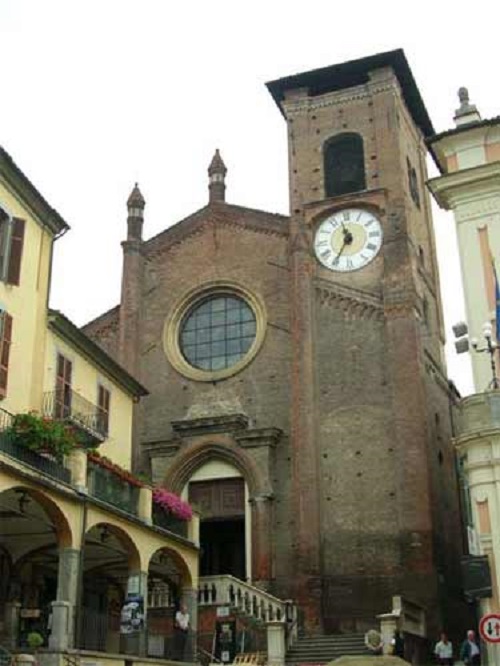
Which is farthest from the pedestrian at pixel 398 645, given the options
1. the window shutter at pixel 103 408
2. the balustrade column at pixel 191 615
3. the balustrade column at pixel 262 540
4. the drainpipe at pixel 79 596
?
the window shutter at pixel 103 408

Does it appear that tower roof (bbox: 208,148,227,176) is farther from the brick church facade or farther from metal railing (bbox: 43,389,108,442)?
metal railing (bbox: 43,389,108,442)

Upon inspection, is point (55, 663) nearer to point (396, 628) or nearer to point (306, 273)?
point (396, 628)

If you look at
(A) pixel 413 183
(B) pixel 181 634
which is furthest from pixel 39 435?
(A) pixel 413 183

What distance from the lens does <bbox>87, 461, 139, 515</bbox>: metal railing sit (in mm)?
19422

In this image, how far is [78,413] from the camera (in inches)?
874

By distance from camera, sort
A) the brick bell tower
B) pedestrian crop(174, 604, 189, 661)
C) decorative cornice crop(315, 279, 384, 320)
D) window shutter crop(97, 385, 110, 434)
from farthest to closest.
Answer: decorative cornice crop(315, 279, 384, 320), the brick bell tower, window shutter crop(97, 385, 110, 434), pedestrian crop(174, 604, 189, 661)

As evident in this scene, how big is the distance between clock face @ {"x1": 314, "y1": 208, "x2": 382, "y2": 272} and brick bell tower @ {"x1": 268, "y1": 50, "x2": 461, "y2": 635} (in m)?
0.04

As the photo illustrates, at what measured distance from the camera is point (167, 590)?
87.0 ft

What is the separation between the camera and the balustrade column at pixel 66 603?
16.5 metres

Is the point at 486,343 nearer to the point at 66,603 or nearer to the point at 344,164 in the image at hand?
the point at 66,603

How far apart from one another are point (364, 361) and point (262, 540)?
6.09 m

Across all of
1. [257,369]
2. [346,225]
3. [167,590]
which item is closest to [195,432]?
[257,369]

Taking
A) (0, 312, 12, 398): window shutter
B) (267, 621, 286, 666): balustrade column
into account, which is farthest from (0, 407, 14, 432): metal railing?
(267, 621, 286, 666): balustrade column

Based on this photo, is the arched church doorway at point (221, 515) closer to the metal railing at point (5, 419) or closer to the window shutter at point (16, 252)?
the metal railing at point (5, 419)
